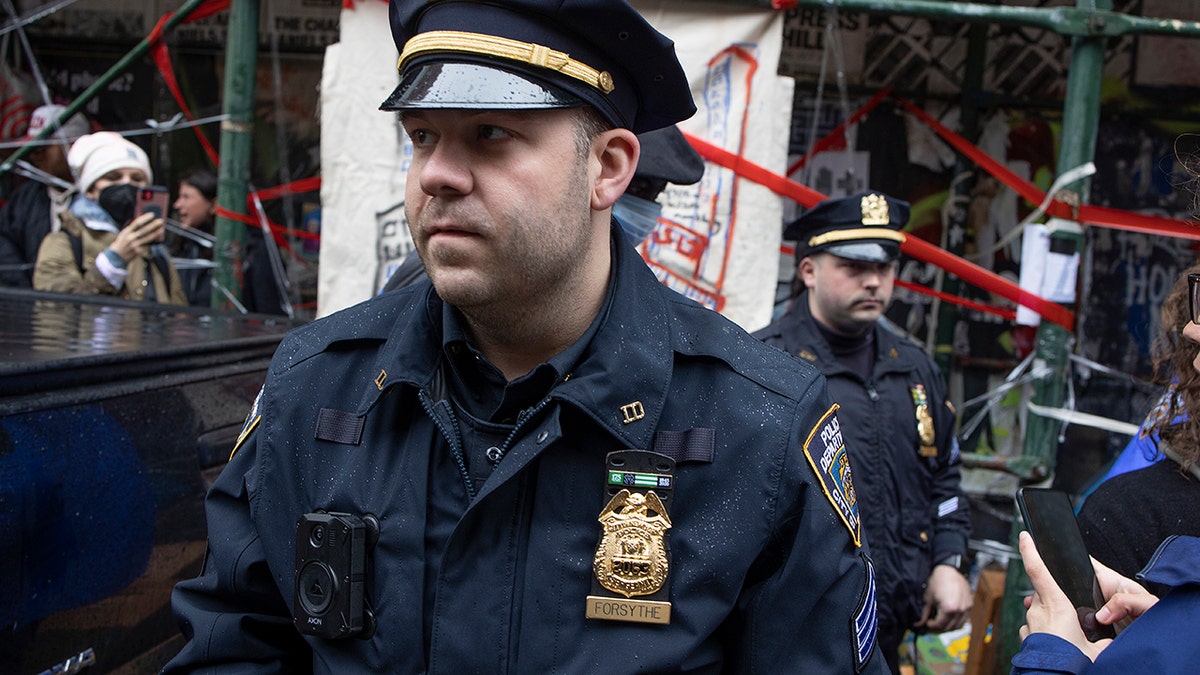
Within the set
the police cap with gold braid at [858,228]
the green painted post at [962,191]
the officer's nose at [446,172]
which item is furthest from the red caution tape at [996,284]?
the officer's nose at [446,172]

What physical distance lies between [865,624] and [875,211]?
2341mm

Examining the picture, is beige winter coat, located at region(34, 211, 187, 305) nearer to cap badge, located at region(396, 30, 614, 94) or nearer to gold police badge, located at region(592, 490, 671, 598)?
cap badge, located at region(396, 30, 614, 94)

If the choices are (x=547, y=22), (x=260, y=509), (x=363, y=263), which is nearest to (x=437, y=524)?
(x=260, y=509)

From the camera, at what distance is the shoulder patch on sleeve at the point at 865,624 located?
1.63 meters

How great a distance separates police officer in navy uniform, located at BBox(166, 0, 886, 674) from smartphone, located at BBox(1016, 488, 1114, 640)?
0.37 m

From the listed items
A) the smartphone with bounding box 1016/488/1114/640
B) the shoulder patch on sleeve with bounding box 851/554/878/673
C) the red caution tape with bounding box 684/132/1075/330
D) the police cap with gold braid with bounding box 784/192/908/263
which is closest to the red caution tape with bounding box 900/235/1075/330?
the red caution tape with bounding box 684/132/1075/330

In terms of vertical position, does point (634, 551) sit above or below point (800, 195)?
below

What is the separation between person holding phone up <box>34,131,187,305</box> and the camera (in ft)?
13.8

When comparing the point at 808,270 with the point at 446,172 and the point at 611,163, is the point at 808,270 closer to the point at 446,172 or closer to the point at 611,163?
the point at 611,163

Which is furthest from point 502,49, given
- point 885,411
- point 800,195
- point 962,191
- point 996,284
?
point 962,191

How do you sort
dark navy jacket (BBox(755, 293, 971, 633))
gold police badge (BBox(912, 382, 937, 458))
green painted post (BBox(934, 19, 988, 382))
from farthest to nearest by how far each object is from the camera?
green painted post (BBox(934, 19, 988, 382)) < gold police badge (BBox(912, 382, 937, 458)) < dark navy jacket (BBox(755, 293, 971, 633))

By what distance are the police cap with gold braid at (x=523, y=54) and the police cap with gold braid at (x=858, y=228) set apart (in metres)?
2.12

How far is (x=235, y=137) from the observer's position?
4.38m

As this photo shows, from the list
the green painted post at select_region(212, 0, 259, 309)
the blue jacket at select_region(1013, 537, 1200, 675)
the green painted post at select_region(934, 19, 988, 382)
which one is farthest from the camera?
the green painted post at select_region(934, 19, 988, 382)
